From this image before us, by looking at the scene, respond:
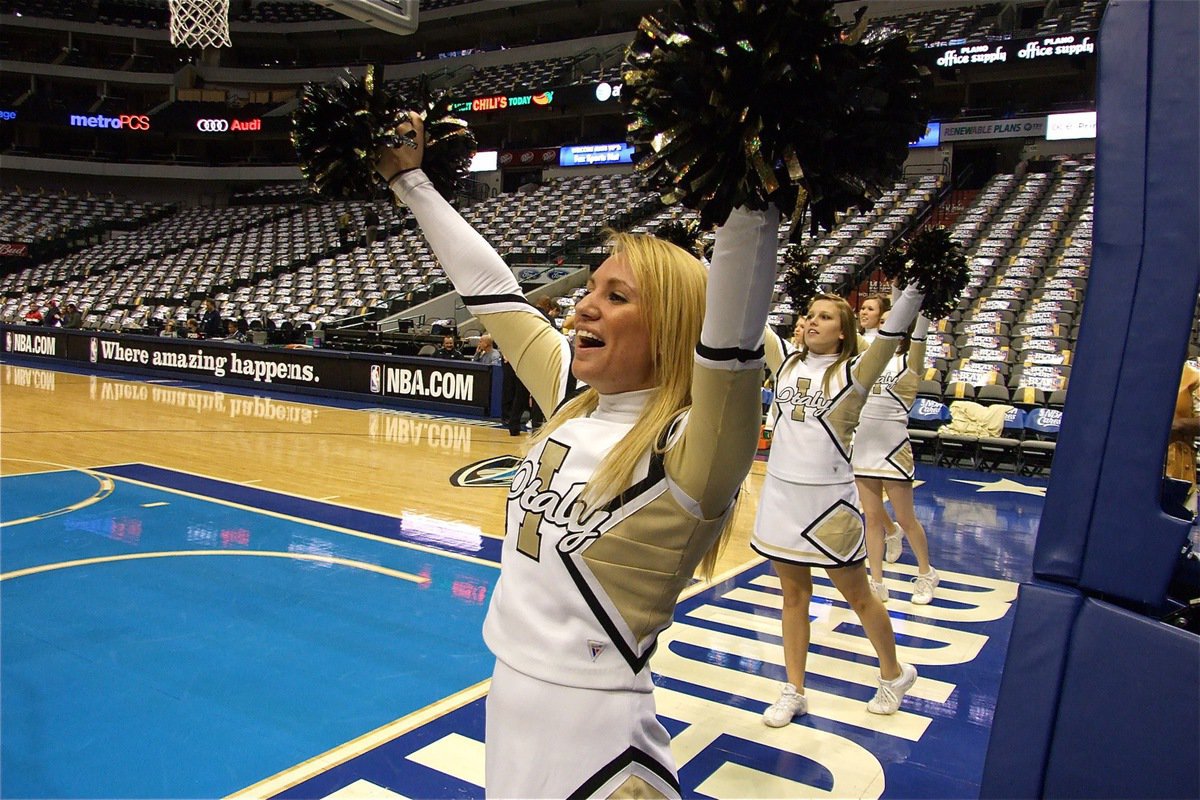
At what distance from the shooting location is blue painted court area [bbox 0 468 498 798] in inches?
108

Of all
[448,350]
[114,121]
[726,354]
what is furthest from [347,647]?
[114,121]

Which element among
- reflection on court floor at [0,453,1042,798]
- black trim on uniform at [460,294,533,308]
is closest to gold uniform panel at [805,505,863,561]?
reflection on court floor at [0,453,1042,798]

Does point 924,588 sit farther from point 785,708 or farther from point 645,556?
point 645,556

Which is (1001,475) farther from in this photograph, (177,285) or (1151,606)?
(177,285)

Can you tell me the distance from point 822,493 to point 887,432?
1791mm

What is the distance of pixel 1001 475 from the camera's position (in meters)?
9.23

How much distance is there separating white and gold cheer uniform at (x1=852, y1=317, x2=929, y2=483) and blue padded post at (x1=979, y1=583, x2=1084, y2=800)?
13.4ft

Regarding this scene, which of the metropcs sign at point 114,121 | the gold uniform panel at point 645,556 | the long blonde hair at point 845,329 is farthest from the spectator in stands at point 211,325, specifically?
the metropcs sign at point 114,121

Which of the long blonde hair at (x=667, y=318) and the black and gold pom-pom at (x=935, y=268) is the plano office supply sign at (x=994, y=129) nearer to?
the black and gold pom-pom at (x=935, y=268)

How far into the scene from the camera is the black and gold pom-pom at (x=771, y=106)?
0.96 m

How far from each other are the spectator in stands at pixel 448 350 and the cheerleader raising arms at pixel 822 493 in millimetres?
9729

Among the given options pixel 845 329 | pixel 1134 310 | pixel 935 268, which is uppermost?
pixel 935 268

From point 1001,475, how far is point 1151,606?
923 cm

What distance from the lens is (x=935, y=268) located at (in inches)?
132
